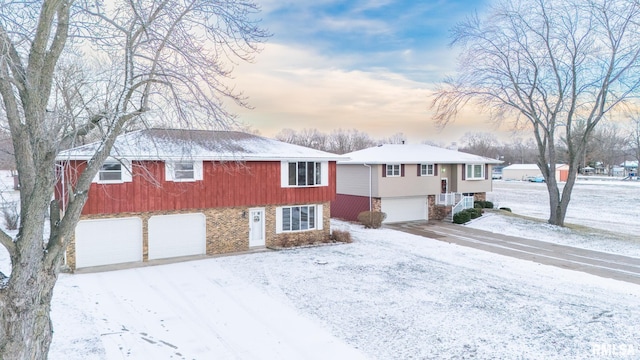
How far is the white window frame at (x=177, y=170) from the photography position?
15.9 m

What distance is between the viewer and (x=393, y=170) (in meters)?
26.6

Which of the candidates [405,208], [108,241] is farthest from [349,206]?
[108,241]

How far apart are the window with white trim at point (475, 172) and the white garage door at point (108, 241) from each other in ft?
75.5

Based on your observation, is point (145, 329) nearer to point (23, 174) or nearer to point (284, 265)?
point (23, 174)

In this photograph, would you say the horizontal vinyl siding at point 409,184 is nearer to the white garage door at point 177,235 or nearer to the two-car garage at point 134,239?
the white garage door at point 177,235

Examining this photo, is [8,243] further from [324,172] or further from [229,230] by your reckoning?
[324,172]

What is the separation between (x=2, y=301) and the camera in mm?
5207

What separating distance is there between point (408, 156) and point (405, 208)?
364 centimetres

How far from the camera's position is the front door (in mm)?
18500

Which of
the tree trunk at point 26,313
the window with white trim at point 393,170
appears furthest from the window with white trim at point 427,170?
the tree trunk at point 26,313

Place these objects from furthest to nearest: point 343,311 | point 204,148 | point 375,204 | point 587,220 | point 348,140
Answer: point 348,140 → point 587,220 → point 375,204 → point 204,148 → point 343,311

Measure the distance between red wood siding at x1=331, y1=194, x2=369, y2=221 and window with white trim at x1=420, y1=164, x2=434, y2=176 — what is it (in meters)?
4.51

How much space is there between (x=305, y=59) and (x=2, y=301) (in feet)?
40.0

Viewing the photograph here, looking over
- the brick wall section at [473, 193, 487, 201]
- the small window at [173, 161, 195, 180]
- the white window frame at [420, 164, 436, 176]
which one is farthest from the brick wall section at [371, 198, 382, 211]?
the small window at [173, 161, 195, 180]
